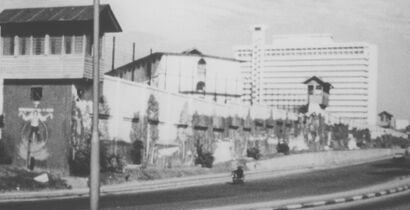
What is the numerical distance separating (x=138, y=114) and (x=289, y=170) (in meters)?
18.2

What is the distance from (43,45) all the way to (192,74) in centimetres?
4872

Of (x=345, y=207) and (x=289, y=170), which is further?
(x=289, y=170)

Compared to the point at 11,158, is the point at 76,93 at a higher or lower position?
higher

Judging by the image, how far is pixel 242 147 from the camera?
184ft

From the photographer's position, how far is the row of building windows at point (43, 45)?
3212cm

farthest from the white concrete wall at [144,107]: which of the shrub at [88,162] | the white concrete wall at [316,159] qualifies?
the white concrete wall at [316,159]

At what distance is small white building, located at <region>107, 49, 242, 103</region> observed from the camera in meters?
78.9

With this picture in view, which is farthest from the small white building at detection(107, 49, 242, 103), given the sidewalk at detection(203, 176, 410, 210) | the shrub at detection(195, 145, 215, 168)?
the sidewalk at detection(203, 176, 410, 210)

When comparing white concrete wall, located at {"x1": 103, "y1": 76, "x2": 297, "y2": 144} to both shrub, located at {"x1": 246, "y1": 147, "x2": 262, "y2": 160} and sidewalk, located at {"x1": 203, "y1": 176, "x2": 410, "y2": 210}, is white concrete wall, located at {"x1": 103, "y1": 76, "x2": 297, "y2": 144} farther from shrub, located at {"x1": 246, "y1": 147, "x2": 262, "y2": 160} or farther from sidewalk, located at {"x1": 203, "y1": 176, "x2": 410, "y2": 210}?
sidewalk, located at {"x1": 203, "y1": 176, "x2": 410, "y2": 210}

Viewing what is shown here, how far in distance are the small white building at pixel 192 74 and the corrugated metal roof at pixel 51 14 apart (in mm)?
43825

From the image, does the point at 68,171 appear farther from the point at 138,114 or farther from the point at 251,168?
the point at 251,168

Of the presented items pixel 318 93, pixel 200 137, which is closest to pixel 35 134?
pixel 200 137

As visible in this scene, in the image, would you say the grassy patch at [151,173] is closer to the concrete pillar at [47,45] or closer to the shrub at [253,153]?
the concrete pillar at [47,45]

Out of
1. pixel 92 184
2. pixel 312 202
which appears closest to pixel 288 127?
pixel 312 202
